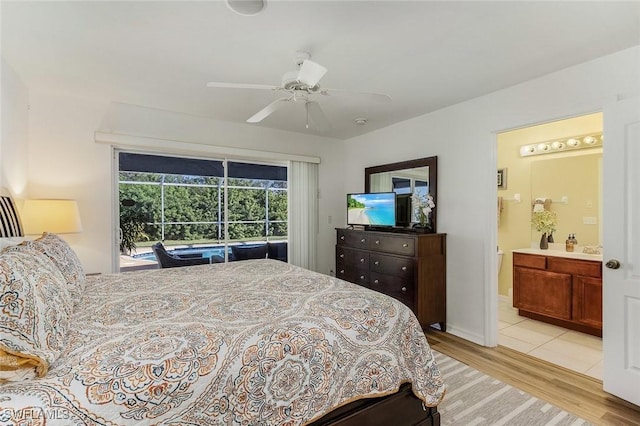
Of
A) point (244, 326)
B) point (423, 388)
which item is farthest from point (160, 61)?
point (423, 388)

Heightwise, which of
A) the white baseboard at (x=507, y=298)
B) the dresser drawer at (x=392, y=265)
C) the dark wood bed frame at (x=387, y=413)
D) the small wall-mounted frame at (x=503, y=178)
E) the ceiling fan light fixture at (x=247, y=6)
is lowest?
the white baseboard at (x=507, y=298)

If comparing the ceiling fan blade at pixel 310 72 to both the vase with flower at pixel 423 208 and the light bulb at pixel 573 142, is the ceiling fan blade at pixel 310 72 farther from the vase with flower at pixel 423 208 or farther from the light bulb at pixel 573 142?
the light bulb at pixel 573 142

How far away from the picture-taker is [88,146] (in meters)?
3.27

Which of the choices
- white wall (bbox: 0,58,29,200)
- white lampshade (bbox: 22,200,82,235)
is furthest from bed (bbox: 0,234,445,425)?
white wall (bbox: 0,58,29,200)

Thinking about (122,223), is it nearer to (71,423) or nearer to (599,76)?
(71,423)

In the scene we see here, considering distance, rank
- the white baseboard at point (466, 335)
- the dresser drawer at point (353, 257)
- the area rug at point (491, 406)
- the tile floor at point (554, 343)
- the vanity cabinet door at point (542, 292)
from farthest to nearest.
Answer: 1. the dresser drawer at point (353, 257)
2. the vanity cabinet door at point (542, 292)
3. the white baseboard at point (466, 335)
4. the tile floor at point (554, 343)
5. the area rug at point (491, 406)

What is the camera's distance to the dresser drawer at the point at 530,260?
369cm

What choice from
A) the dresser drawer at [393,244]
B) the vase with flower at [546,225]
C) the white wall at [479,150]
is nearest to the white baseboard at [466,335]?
the white wall at [479,150]

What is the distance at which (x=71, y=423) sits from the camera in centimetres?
94

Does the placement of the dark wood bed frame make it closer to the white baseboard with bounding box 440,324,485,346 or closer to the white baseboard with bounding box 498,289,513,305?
the white baseboard with bounding box 440,324,485,346

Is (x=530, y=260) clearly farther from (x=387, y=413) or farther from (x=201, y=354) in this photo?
(x=201, y=354)

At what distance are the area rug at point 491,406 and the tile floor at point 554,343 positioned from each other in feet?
2.65

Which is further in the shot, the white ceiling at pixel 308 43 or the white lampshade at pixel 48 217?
the white lampshade at pixel 48 217

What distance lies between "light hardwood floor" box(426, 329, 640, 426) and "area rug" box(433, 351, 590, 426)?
0.11 m
